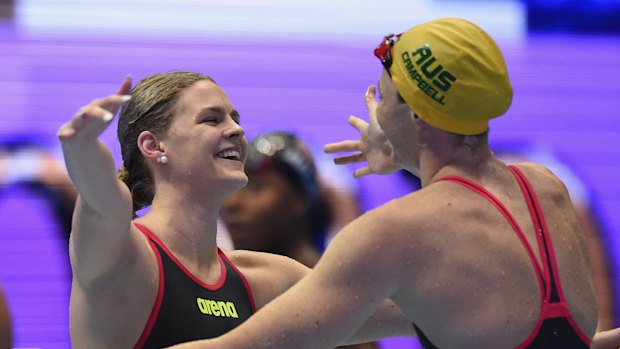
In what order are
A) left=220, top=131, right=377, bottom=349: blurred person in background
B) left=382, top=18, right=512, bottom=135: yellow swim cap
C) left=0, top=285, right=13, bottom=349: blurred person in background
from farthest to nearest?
left=220, top=131, right=377, bottom=349: blurred person in background
left=0, top=285, right=13, bottom=349: blurred person in background
left=382, top=18, right=512, bottom=135: yellow swim cap

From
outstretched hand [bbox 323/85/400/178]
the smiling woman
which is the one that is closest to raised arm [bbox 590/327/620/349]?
outstretched hand [bbox 323/85/400/178]

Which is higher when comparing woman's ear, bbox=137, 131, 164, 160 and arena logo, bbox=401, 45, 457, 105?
arena logo, bbox=401, 45, 457, 105

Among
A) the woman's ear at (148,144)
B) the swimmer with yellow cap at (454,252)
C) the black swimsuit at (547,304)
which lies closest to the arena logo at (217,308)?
the woman's ear at (148,144)

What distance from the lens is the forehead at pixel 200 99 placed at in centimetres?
335

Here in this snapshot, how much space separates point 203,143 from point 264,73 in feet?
6.13

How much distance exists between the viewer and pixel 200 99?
3.37 metres

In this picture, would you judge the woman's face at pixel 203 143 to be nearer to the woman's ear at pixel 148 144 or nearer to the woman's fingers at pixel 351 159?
the woman's ear at pixel 148 144

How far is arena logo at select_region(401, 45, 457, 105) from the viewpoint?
2.48 meters

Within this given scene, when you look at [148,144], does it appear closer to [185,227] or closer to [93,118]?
[185,227]

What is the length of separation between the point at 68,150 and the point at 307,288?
686 mm

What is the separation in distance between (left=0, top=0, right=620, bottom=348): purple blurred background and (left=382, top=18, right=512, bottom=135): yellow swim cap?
2.58m

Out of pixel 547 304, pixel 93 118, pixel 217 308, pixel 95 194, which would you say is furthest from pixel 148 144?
pixel 547 304

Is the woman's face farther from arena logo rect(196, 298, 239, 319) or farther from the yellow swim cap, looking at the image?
the yellow swim cap

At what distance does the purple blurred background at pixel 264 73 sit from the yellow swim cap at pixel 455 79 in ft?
8.45
